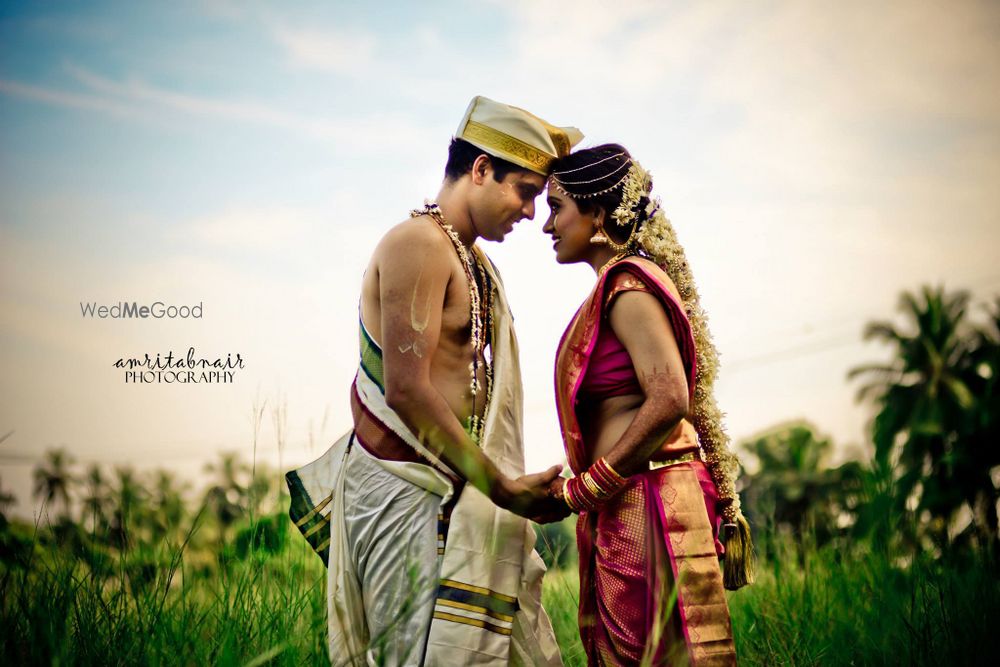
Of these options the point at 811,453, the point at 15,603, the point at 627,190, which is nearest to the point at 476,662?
the point at 15,603

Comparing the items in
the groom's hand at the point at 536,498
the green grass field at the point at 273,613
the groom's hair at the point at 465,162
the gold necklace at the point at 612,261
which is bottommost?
the green grass field at the point at 273,613

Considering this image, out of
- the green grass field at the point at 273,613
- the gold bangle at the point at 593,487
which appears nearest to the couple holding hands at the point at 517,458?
the gold bangle at the point at 593,487

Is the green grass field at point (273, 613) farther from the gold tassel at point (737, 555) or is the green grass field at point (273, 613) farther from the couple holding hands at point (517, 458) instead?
the gold tassel at point (737, 555)

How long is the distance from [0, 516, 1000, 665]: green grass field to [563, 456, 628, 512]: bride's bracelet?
88 centimetres

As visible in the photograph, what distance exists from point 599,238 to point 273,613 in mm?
1666

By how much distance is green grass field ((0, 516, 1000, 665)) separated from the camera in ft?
8.11

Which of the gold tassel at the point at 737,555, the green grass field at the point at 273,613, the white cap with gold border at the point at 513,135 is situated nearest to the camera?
the green grass field at the point at 273,613

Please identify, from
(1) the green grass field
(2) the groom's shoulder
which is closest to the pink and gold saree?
(2) the groom's shoulder

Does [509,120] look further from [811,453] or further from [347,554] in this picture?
[811,453]

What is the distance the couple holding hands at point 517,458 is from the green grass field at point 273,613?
286 mm

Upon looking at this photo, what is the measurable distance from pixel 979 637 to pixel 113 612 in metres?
2.99

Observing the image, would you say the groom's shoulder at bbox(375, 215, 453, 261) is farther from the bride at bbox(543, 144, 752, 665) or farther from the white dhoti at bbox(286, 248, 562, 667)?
the bride at bbox(543, 144, 752, 665)

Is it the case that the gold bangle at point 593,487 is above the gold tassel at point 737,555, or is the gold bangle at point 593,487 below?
A: above

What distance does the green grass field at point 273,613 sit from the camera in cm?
→ 247
